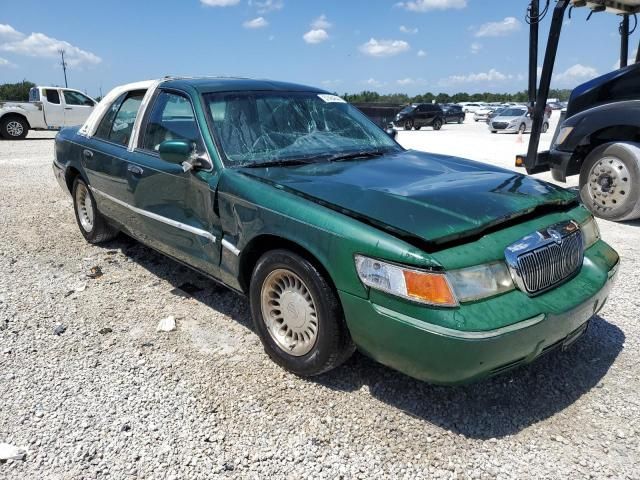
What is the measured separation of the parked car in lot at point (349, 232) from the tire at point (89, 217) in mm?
942

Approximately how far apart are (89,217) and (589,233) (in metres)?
4.42

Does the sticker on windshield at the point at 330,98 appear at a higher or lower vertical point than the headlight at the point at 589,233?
higher

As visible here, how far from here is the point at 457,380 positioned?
2.27m

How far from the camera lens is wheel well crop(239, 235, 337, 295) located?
262cm

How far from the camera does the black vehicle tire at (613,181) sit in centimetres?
578

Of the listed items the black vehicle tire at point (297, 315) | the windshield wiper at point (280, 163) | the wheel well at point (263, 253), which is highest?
the windshield wiper at point (280, 163)

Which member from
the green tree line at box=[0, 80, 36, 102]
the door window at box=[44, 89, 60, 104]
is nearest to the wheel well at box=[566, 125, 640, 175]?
the door window at box=[44, 89, 60, 104]

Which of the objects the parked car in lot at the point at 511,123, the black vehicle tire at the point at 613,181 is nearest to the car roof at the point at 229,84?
the black vehicle tire at the point at 613,181

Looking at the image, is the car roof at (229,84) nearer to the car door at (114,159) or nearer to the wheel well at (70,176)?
the car door at (114,159)

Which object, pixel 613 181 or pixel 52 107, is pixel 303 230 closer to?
pixel 613 181

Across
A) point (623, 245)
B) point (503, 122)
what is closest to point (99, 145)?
point (623, 245)

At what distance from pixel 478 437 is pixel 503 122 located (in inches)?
960

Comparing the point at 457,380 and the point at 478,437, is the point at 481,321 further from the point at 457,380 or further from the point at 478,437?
the point at 478,437

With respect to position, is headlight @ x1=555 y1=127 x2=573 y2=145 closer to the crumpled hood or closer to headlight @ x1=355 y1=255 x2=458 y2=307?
the crumpled hood
